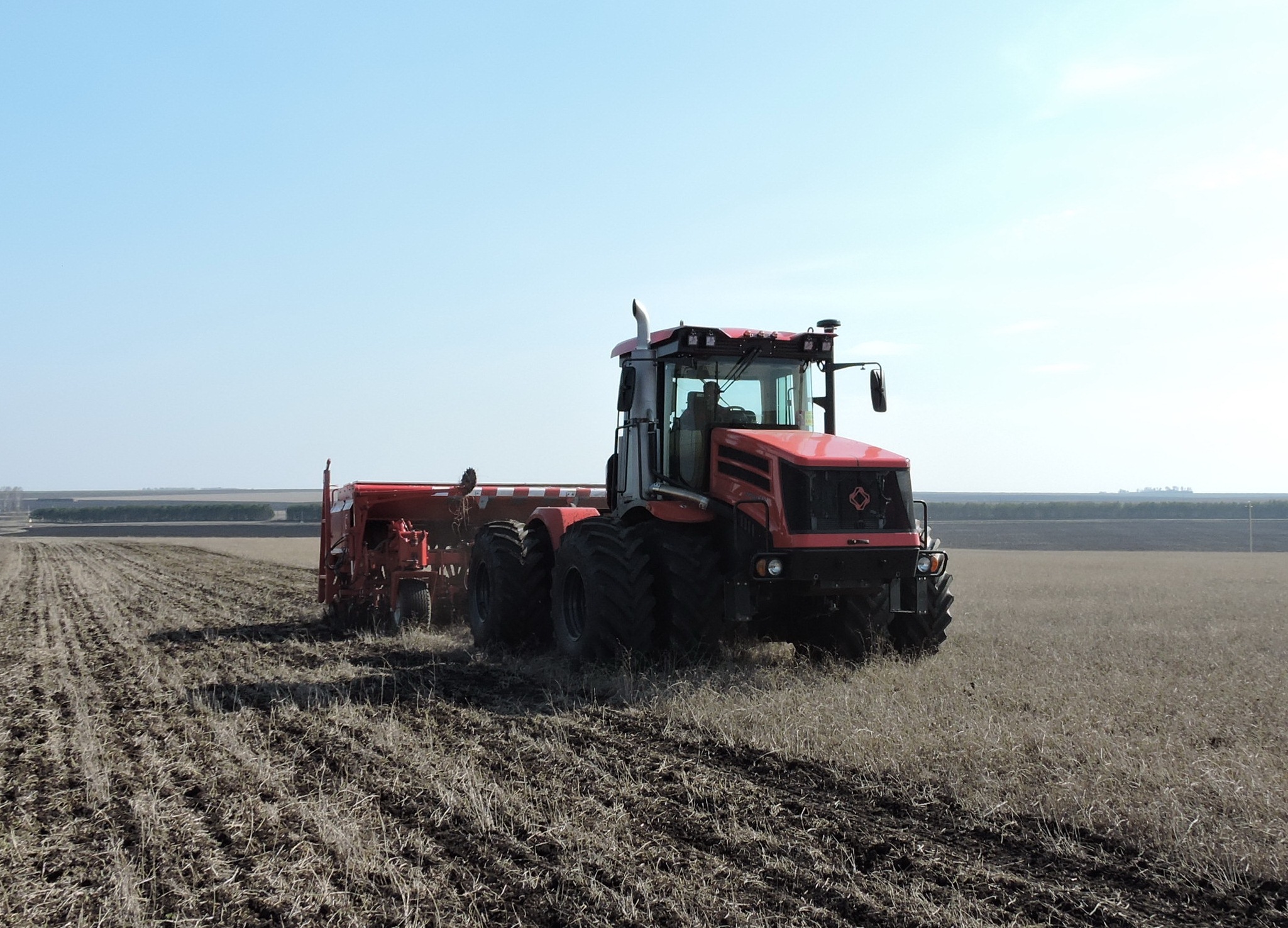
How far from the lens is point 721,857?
4617 mm

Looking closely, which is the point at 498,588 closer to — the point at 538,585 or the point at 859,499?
the point at 538,585

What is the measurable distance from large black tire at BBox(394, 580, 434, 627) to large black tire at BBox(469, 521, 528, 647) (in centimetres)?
118

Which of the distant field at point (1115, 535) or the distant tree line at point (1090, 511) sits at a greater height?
the distant tree line at point (1090, 511)

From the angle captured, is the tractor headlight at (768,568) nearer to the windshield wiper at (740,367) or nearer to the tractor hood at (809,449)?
the tractor hood at (809,449)

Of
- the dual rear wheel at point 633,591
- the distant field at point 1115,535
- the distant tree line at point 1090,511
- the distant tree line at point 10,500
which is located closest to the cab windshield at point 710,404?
the dual rear wheel at point 633,591

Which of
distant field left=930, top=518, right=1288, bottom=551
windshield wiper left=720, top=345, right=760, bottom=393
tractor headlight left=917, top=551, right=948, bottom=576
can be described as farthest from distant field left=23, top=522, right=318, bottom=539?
tractor headlight left=917, top=551, right=948, bottom=576

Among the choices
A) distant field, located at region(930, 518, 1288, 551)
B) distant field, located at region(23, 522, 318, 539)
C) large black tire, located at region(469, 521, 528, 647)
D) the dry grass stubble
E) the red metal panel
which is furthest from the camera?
distant field, located at region(23, 522, 318, 539)

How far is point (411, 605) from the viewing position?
12.4m

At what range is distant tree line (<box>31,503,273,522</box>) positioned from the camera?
8214 cm

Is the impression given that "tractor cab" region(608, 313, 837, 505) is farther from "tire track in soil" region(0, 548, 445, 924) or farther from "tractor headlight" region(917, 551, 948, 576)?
"tire track in soil" region(0, 548, 445, 924)

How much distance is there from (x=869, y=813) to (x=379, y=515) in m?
9.16

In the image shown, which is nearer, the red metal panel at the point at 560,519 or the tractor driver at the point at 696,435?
the tractor driver at the point at 696,435

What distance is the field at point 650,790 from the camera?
418 centimetres

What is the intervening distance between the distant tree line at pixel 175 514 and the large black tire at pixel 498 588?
7332cm
